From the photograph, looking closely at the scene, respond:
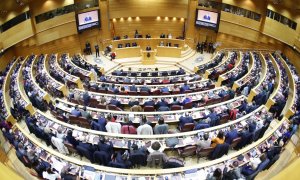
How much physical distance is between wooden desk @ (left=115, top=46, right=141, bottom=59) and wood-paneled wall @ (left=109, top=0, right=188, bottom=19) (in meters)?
3.59

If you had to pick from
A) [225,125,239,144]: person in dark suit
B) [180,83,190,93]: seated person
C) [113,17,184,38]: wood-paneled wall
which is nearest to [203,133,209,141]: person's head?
[225,125,239,144]: person in dark suit

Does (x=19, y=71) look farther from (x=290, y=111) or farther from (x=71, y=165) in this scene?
(x=290, y=111)

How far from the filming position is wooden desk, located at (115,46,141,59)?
955 inches

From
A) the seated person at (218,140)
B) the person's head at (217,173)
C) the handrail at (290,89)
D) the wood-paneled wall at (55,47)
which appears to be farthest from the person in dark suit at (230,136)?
the wood-paneled wall at (55,47)

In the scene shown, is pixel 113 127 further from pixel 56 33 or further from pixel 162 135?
pixel 56 33

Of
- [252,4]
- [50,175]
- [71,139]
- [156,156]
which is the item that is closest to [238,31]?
[252,4]

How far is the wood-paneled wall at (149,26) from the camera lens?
86.3 feet

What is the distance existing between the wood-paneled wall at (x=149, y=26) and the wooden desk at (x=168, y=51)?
10.1 ft

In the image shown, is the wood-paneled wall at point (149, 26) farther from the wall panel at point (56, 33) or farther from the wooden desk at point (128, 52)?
the wall panel at point (56, 33)

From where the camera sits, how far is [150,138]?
10.2 meters

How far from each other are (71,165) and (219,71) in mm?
12094

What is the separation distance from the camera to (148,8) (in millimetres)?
25578

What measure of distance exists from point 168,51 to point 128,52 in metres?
3.63

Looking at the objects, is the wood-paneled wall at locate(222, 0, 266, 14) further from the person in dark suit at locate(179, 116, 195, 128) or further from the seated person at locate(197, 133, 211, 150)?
the seated person at locate(197, 133, 211, 150)
